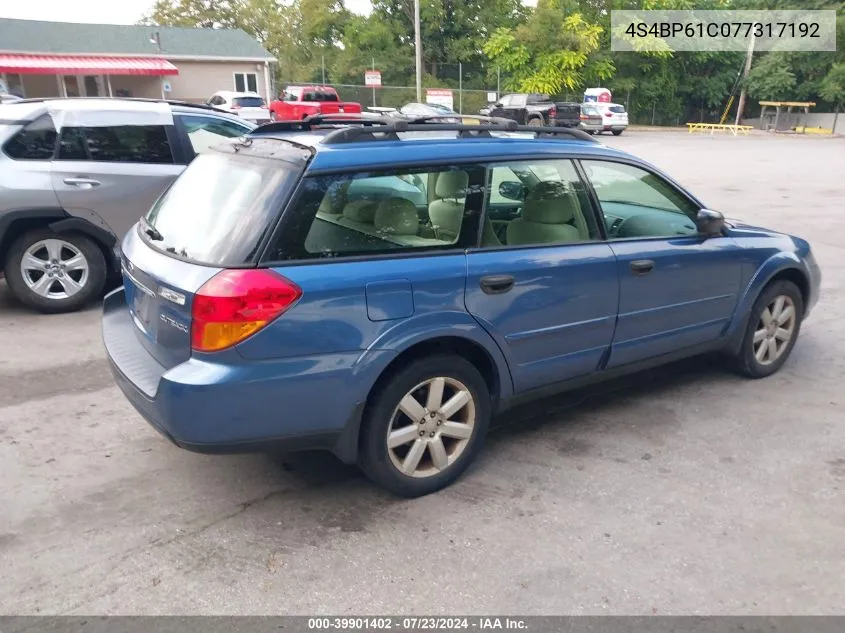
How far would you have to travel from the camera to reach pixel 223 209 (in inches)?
127

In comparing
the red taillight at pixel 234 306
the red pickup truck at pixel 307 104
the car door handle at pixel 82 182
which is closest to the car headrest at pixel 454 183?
the red taillight at pixel 234 306

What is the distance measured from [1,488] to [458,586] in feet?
7.45

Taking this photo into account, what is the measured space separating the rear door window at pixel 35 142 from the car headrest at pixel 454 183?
13.9 feet

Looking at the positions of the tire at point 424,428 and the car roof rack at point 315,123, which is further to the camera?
the car roof rack at point 315,123

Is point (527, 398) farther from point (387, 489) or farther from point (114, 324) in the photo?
point (114, 324)

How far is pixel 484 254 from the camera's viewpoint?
3.47 m

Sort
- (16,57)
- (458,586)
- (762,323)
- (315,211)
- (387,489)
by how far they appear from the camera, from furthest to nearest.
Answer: (16,57), (762,323), (387,489), (315,211), (458,586)

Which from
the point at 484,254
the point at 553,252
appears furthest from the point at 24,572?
the point at 553,252

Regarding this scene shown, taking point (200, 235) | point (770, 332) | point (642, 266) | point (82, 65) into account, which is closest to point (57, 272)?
point (200, 235)

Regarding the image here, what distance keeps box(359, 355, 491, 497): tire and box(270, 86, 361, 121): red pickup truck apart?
24.0 metres

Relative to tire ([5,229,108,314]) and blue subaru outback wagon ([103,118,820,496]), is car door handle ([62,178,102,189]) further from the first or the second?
blue subaru outback wagon ([103,118,820,496])

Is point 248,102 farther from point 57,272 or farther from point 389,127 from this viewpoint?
point 389,127

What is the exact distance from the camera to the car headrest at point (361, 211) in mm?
3207

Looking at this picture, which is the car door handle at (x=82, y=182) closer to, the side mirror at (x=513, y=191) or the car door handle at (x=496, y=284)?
the side mirror at (x=513, y=191)
